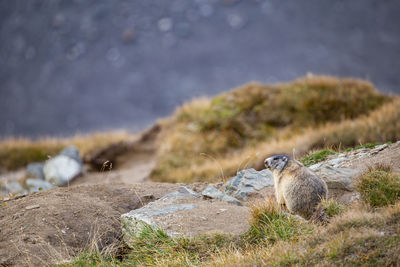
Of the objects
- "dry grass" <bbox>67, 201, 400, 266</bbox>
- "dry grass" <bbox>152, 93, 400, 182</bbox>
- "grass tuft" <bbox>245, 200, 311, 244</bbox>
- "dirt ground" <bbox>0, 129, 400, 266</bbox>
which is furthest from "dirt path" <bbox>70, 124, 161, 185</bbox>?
"grass tuft" <bbox>245, 200, 311, 244</bbox>

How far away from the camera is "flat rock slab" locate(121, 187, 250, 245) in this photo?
6.00 metres

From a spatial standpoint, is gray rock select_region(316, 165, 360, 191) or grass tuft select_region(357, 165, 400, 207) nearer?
grass tuft select_region(357, 165, 400, 207)

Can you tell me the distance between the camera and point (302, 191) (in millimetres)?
6066

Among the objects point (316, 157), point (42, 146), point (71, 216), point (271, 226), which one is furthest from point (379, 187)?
point (42, 146)

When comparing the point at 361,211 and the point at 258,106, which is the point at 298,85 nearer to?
the point at 258,106

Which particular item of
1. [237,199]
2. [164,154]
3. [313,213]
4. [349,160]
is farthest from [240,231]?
[164,154]

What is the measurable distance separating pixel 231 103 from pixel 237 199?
36.4 feet

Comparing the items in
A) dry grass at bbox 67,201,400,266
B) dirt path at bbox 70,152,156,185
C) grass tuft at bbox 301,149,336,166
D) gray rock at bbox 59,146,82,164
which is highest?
gray rock at bbox 59,146,82,164

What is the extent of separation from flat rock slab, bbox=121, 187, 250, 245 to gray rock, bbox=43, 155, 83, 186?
380 inches

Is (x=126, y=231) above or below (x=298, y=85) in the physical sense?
below

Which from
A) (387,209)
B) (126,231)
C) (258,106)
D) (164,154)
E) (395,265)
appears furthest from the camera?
(258,106)

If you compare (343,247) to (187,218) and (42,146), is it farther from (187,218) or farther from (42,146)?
(42,146)

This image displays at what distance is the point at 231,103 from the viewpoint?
718 inches

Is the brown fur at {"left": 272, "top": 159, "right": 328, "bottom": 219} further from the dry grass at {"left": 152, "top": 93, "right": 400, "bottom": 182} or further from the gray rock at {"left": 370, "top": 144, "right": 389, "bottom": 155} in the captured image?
the dry grass at {"left": 152, "top": 93, "right": 400, "bottom": 182}
